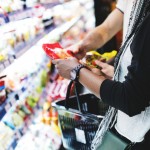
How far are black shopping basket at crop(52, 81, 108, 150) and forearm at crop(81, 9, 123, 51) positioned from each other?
1.09ft

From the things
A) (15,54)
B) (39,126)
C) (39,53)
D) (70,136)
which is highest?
(15,54)

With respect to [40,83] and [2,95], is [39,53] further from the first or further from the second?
[2,95]

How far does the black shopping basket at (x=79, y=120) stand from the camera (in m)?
1.71

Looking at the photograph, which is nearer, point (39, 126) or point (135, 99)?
point (135, 99)

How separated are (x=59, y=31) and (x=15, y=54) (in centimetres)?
77

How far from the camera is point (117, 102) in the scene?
45.8 inches

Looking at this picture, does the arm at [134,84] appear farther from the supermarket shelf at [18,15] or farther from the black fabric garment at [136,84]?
the supermarket shelf at [18,15]

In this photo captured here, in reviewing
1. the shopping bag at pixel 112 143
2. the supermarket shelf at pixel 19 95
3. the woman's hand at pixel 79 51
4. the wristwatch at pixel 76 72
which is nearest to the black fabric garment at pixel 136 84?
the wristwatch at pixel 76 72

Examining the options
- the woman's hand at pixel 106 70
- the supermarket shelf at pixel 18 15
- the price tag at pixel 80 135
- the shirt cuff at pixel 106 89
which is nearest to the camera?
the shirt cuff at pixel 106 89

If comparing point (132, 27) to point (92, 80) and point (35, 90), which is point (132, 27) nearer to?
point (92, 80)

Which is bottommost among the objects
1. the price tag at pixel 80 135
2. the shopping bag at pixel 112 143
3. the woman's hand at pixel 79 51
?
the price tag at pixel 80 135

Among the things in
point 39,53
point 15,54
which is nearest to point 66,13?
point 39,53

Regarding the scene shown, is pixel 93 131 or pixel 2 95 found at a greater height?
pixel 2 95

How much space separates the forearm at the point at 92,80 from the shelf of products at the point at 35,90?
553mm
